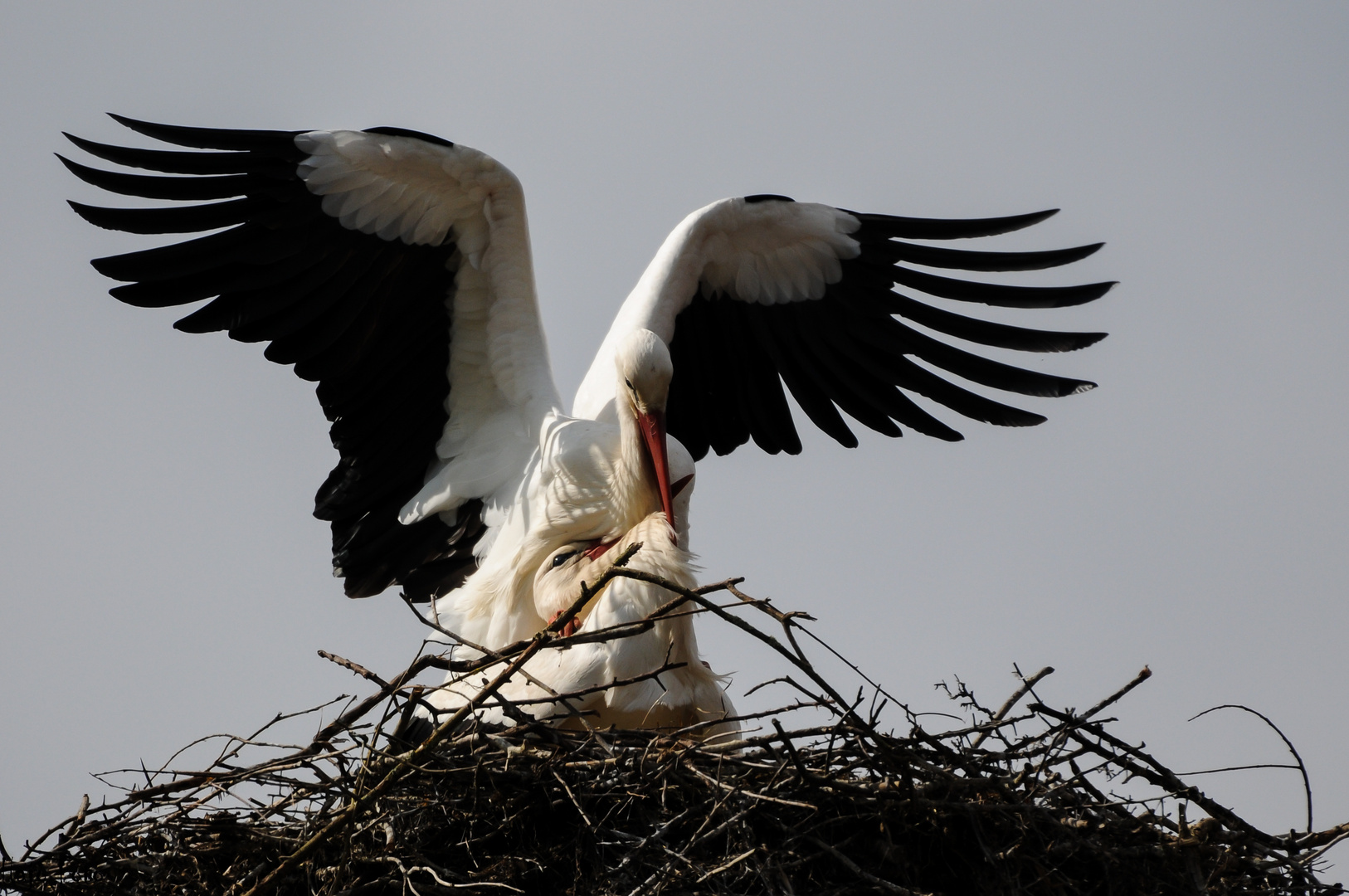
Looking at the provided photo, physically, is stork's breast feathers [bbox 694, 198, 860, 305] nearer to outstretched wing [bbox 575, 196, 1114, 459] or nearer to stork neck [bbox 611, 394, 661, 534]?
outstretched wing [bbox 575, 196, 1114, 459]

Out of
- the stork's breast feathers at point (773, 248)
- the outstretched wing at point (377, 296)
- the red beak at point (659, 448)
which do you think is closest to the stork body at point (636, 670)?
the red beak at point (659, 448)

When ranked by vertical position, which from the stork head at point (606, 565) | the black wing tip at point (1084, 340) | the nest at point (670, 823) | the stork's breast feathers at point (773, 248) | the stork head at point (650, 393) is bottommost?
the nest at point (670, 823)

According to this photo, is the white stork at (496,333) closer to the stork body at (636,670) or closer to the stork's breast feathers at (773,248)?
the stork's breast feathers at (773,248)

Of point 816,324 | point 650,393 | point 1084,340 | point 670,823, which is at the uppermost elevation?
point 816,324

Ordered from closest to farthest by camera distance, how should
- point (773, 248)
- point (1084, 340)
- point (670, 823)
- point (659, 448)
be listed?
point (670, 823) < point (659, 448) < point (1084, 340) < point (773, 248)

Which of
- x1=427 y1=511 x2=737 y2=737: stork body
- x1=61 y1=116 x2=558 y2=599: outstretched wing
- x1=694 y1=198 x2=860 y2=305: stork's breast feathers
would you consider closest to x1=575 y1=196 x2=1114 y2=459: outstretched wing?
x1=694 y1=198 x2=860 y2=305: stork's breast feathers

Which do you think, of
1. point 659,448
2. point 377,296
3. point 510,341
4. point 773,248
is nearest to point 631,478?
point 659,448

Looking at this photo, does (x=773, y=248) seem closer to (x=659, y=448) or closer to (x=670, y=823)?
(x=659, y=448)

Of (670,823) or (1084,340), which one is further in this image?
(1084,340)

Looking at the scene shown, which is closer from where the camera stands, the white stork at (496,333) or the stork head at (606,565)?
the stork head at (606,565)

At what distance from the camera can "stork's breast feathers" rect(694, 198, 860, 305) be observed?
4281 millimetres

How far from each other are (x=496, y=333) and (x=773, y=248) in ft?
3.15

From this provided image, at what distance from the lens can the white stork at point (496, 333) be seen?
362 centimetres

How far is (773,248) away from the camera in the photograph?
440cm
